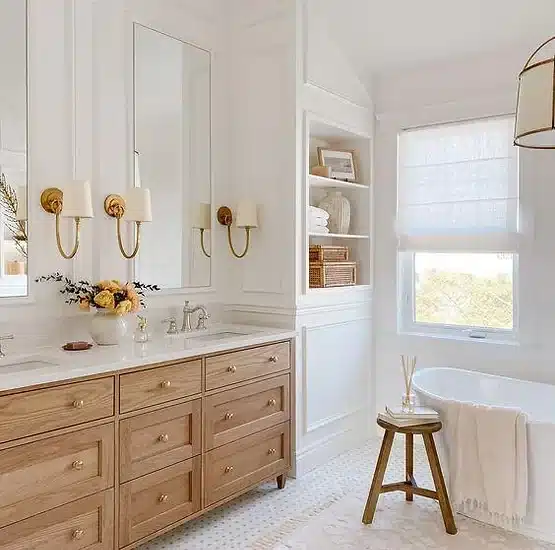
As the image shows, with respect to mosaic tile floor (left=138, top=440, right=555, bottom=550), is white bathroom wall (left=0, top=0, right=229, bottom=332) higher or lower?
higher

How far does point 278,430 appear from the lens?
319 cm

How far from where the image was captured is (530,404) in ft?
10.8

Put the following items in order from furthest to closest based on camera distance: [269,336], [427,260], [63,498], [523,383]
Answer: [427,260]
[523,383]
[269,336]
[63,498]

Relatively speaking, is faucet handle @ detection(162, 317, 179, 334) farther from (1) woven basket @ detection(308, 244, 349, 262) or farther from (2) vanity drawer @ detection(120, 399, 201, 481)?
(1) woven basket @ detection(308, 244, 349, 262)

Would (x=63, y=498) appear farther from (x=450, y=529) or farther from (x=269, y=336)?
(x=450, y=529)

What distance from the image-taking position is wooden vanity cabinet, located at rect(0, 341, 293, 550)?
6.64 ft

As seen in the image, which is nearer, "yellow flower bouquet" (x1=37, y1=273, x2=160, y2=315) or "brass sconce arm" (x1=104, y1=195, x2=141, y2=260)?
"yellow flower bouquet" (x1=37, y1=273, x2=160, y2=315)

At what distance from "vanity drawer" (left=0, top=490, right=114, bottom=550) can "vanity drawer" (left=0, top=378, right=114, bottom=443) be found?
0.31 metres

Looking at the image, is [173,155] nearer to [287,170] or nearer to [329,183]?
[287,170]

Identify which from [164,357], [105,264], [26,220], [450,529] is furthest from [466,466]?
[26,220]

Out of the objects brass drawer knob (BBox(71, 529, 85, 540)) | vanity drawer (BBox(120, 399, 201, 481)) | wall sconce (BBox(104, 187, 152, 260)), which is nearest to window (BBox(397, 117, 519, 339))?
wall sconce (BBox(104, 187, 152, 260))

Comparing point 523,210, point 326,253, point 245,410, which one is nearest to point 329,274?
point 326,253

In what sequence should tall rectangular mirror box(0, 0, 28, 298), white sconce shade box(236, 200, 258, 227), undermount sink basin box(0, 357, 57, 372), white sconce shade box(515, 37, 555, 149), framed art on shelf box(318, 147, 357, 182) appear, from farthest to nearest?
1. framed art on shelf box(318, 147, 357, 182)
2. white sconce shade box(236, 200, 258, 227)
3. tall rectangular mirror box(0, 0, 28, 298)
4. undermount sink basin box(0, 357, 57, 372)
5. white sconce shade box(515, 37, 555, 149)

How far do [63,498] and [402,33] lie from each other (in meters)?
3.21
